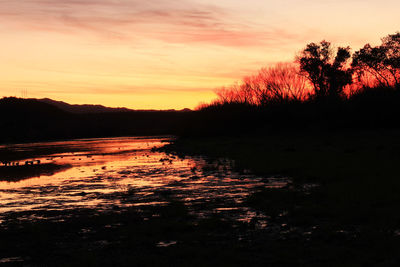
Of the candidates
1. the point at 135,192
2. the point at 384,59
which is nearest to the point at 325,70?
the point at 384,59

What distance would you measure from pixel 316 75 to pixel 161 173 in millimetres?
60538

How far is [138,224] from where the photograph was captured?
42.8 ft

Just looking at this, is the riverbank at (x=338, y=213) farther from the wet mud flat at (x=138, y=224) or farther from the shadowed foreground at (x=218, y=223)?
the wet mud flat at (x=138, y=224)

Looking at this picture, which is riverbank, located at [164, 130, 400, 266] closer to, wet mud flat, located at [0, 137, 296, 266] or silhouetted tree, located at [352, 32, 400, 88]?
wet mud flat, located at [0, 137, 296, 266]

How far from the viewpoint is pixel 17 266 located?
9.35m

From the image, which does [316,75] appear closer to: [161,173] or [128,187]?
[161,173]

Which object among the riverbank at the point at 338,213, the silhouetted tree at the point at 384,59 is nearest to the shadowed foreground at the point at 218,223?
the riverbank at the point at 338,213

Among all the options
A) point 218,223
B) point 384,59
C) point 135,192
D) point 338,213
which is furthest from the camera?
point 384,59

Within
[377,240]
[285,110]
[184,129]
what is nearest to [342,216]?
[377,240]

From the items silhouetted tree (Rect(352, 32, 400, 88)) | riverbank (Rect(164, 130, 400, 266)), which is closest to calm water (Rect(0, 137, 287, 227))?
riverbank (Rect(164, 130, 400, 266))

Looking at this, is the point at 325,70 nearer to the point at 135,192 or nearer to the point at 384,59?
the point at 384,59

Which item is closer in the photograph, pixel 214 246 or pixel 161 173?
pixel 214 246

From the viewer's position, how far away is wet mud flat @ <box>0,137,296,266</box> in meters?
9.72

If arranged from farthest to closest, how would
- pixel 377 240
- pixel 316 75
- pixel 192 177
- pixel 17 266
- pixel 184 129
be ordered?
1. pixel 184 129
2. pixel 316 75
3. pixel 192 177
4. pixel 377 240
5. pixel 17 266
